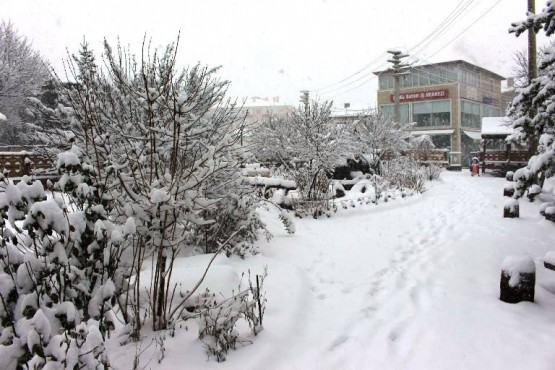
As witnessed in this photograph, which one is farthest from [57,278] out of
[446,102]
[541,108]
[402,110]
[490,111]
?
[490,111]

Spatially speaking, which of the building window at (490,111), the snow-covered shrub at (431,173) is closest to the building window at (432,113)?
the building window at (490,111)

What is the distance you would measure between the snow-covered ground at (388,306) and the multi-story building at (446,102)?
33189 millimetres

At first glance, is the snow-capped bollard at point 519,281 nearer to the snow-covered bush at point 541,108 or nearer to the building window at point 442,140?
the snow-covered bush at point 541,108

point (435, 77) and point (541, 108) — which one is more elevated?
point (435, 77)

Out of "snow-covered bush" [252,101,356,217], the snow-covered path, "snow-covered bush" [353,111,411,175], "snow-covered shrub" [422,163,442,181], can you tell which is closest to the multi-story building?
"snow-covered shrub" [422,163,442,181]

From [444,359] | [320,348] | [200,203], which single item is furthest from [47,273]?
[444,359]

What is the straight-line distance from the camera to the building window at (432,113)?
1505 inches

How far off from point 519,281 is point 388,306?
56.3 inches

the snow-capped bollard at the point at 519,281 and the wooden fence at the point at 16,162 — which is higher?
the wooden fence at the point at 16,162

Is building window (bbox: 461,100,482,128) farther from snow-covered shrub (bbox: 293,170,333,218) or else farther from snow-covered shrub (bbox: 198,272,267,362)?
snow-covered shrub (bbox: 198,272,267,362)

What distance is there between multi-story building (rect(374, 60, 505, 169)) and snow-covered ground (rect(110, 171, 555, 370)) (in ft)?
109

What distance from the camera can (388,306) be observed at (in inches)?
159

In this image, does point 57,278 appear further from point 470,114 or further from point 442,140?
point 470,114

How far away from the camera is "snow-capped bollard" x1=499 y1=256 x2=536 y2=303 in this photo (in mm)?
3998
